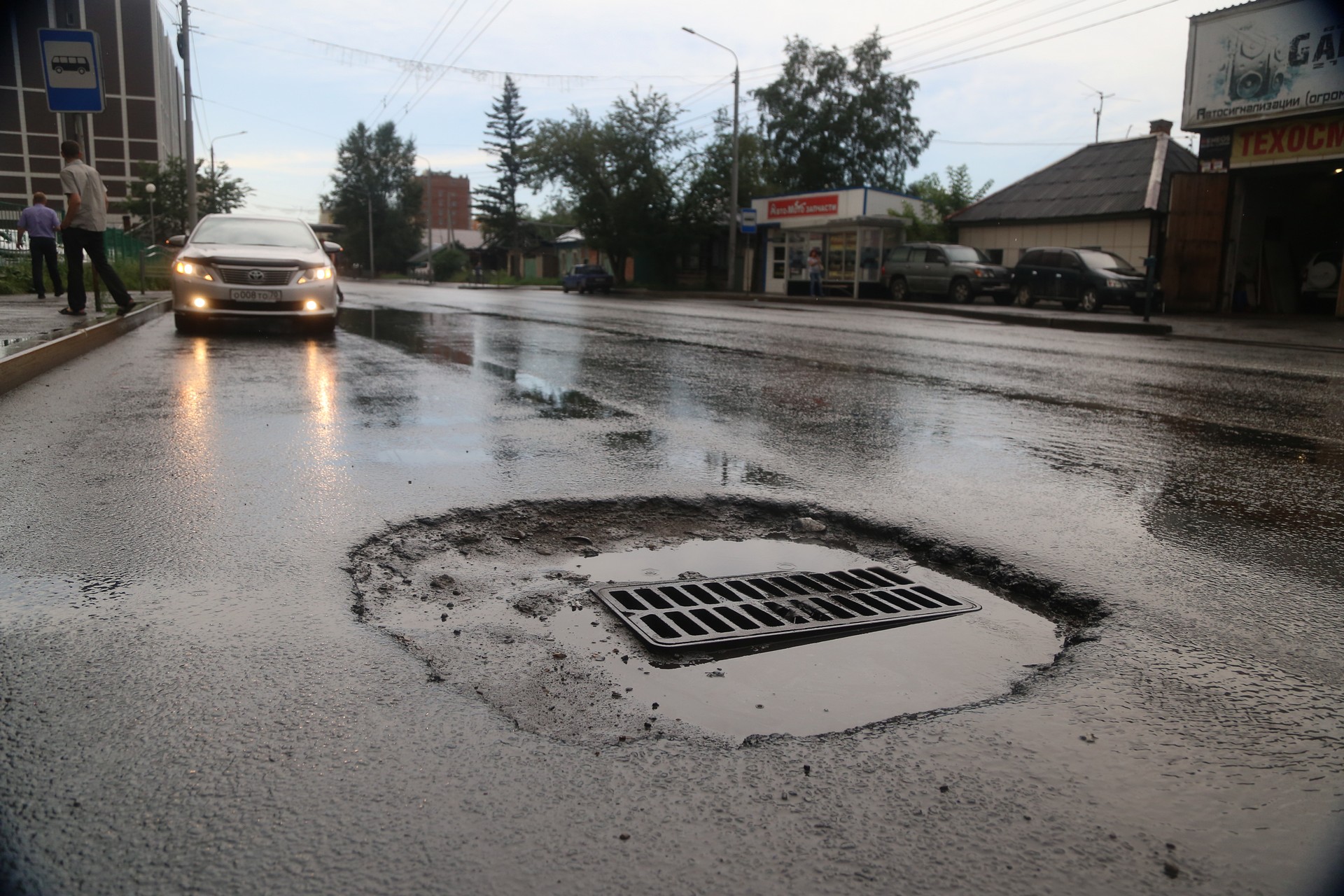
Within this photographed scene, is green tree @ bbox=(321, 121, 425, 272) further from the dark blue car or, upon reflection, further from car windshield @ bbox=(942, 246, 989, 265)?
car windshield @ bbox=(942, 246, 989, 265)

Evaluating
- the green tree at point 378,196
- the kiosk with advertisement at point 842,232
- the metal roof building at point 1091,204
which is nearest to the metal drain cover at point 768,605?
the metal roof building at point 1091,204

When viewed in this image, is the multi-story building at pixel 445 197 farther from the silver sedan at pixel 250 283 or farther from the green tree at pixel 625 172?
the silver sedan at pixel 250 283

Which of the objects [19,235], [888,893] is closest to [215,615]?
[888,893]

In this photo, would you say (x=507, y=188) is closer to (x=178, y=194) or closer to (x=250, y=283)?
(x=178, y=194)

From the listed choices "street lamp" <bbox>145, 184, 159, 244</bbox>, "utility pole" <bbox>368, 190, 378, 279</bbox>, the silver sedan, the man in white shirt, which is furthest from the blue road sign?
"utility pole" <bbox>368, 190, 378, 279</bbox>

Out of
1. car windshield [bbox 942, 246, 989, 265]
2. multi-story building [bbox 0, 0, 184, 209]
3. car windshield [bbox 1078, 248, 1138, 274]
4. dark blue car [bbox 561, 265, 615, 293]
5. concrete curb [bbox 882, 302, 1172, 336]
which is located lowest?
concrete curb [bbox 882, 302, 1172, 336]

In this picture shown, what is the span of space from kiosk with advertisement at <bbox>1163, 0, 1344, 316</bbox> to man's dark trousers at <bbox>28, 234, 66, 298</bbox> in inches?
904

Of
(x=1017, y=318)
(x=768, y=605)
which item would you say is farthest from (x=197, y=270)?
(x=1017, y=318)

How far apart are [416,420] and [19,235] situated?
1683cm

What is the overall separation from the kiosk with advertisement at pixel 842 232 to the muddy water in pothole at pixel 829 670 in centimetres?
3208

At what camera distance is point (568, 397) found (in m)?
7.08

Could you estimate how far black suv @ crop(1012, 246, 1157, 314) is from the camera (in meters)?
22.3

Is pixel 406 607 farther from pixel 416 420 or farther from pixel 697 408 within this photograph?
pixel 697 408

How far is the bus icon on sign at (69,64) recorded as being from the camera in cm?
1033
